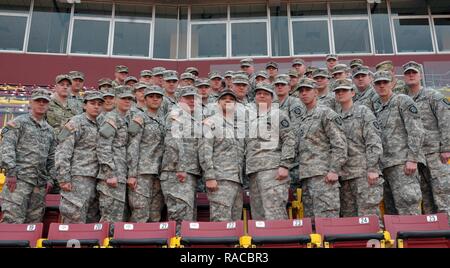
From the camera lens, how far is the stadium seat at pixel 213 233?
12.6 ft

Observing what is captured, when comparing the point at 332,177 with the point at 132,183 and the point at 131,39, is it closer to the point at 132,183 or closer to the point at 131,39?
the point at 132,183

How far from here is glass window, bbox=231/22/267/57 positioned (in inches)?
521

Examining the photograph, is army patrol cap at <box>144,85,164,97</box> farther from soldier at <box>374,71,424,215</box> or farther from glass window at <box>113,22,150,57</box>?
glass window at <box>113,22,150,57</box>

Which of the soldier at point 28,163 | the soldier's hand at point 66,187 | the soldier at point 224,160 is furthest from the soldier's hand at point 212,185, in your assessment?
the soldier at point 28,163

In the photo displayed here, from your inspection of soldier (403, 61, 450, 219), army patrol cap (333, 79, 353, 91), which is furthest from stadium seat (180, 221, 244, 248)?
soldier (403, 61, 450, 219)

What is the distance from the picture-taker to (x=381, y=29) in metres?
13.4

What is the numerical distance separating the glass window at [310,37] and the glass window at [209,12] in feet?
7.12

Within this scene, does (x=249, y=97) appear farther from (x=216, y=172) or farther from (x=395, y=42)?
(x=395, y=42)

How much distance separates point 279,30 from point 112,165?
30.8 ft

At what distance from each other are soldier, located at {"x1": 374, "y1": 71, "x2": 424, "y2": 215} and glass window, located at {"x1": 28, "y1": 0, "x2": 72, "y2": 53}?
33.5 ft

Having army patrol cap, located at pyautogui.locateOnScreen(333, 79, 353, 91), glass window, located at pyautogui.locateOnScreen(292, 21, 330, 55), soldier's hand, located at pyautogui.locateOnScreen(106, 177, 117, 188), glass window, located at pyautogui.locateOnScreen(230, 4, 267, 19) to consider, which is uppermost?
glass window, located at pyautogui.locateOnScreen(230, 4, 267, 19)

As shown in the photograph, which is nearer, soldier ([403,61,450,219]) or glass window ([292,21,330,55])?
soldier ([403,61,450,219])

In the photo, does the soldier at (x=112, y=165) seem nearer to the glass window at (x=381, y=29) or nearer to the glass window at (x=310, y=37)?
the glass window at (x=310, y=37)
